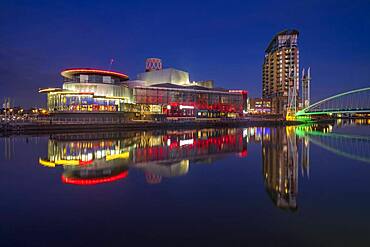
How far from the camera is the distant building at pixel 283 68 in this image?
14675 centimetres

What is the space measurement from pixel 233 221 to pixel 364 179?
10225 millimetres

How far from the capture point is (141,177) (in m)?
14.2

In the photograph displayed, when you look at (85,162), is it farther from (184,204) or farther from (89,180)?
(184,204)

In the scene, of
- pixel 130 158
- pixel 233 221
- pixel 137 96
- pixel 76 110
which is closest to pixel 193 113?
pixel 137 96

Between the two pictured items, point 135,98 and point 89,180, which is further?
point 135,98

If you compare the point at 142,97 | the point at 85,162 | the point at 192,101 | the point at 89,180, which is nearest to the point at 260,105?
the point at 192,101

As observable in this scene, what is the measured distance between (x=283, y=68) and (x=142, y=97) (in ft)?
328

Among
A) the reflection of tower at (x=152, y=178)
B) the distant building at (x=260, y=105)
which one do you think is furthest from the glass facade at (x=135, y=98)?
the reflection of tower at (x=152, y=178)

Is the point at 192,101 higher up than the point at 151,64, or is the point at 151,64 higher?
the point at 151,64

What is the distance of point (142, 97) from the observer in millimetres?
83062

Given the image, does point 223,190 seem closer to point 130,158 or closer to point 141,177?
point 141,177

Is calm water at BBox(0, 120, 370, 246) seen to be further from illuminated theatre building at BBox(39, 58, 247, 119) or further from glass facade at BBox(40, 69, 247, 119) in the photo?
glass facade at BBox(40, 69, 247, 119)

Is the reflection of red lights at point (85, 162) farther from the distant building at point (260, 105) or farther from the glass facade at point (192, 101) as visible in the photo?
the distant building at point (260, 105)

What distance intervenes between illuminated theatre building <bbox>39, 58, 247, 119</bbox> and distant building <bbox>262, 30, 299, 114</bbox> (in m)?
45.3
